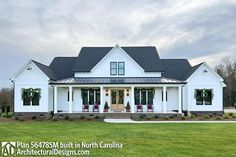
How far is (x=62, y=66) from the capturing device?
3684cm

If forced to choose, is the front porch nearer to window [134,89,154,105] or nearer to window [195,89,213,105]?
window [134,89,154,105]

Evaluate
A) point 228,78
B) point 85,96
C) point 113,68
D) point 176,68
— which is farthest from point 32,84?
point 228,78

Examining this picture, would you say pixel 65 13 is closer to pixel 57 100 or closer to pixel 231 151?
pixel 57 100

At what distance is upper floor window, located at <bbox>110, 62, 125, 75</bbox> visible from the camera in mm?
33031

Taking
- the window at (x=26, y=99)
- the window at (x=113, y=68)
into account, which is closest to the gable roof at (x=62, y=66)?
the window at (x=26, y=99)

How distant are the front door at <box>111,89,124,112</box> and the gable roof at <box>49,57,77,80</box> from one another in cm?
556

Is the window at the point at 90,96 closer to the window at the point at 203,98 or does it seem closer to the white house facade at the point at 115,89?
the white house facade at the point at 115,89

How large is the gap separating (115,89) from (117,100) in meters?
1.11

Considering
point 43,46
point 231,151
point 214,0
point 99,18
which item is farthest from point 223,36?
point 231,151

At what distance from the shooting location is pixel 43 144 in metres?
13.1

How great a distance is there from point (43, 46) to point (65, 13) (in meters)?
9.03

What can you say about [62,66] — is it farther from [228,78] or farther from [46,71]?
[228,78]

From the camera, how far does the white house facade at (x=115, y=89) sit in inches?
1243

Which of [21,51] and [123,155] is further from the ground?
[21,51]
